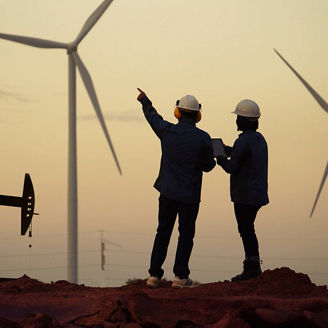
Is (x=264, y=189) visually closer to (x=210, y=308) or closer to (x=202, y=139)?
(x=202, y=139)

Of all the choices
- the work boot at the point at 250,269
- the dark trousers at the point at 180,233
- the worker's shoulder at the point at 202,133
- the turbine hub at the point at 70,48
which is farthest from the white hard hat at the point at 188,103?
the turbine hub at the point at 70,48

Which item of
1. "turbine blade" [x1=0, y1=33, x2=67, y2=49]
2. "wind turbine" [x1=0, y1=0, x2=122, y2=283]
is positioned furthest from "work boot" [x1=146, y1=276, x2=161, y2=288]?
"turbine blade" [x1=0, y1=33, x2=67, y2=49]

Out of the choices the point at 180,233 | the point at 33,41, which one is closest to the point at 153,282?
the point at 180,233

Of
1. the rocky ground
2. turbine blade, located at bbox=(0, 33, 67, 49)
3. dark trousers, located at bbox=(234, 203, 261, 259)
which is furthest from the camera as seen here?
turbine blade, located at bbox=(0, 33, 67, 49)

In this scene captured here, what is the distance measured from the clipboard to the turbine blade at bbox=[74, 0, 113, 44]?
9058 mm

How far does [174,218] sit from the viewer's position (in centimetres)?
1817

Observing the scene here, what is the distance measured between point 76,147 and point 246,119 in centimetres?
740

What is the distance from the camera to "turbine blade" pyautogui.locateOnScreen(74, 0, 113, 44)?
26000mm

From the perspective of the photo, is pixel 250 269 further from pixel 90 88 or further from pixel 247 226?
pixel 90 88

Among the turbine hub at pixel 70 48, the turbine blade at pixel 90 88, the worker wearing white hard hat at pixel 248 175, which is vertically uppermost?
the turbine hub at pixel 70 48

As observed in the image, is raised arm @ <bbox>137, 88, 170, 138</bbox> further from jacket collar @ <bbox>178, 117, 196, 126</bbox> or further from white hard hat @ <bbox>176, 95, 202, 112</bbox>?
white hard hat @ <bbox>176, 95, 202, 112</bbox>

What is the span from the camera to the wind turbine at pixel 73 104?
24.1 m

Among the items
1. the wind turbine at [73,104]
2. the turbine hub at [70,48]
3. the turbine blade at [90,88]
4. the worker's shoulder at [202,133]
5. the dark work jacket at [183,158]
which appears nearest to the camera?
the dark work jacket at [183,158]

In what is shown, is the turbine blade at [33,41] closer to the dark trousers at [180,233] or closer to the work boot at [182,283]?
the dark trousers at [180,233]
